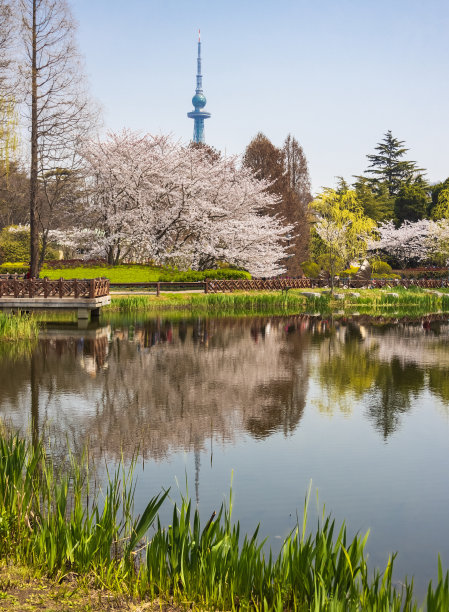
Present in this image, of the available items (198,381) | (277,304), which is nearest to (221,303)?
(277,304)

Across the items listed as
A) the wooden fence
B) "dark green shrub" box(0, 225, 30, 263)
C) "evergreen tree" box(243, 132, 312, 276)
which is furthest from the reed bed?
"dark green shrub" box(0, 225, 30, 263)

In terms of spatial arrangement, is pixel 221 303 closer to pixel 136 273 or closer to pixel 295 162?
pixel 136 273

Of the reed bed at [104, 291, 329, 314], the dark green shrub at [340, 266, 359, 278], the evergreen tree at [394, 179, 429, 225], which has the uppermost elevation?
the evergreen tree at [394, 179, 429, 225]

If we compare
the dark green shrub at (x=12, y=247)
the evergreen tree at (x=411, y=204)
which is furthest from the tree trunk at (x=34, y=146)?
the evergreen tree at (x=411, y=204)

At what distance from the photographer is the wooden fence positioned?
29.9 meters

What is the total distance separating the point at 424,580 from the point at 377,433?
5.24m

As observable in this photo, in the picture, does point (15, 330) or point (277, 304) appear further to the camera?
point (277, 304)

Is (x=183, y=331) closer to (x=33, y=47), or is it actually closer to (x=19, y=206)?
(x=33, y=47)

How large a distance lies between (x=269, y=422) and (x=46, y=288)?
2006 centimetres

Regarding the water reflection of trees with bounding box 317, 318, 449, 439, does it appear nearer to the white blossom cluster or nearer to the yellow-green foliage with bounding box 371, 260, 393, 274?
the yellow-green foliage with bounding box 371, 260, 393, 274

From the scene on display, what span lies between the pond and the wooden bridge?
6623mm

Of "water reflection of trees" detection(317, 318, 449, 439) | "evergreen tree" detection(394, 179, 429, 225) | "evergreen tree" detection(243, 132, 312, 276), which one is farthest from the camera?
"evergreen tree" detection(394, 179, 429, 225)

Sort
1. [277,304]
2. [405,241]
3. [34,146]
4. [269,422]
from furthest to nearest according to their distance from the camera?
[405,241] → [277,304] → [34,146] → [269,422]

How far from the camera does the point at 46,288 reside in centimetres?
2989
